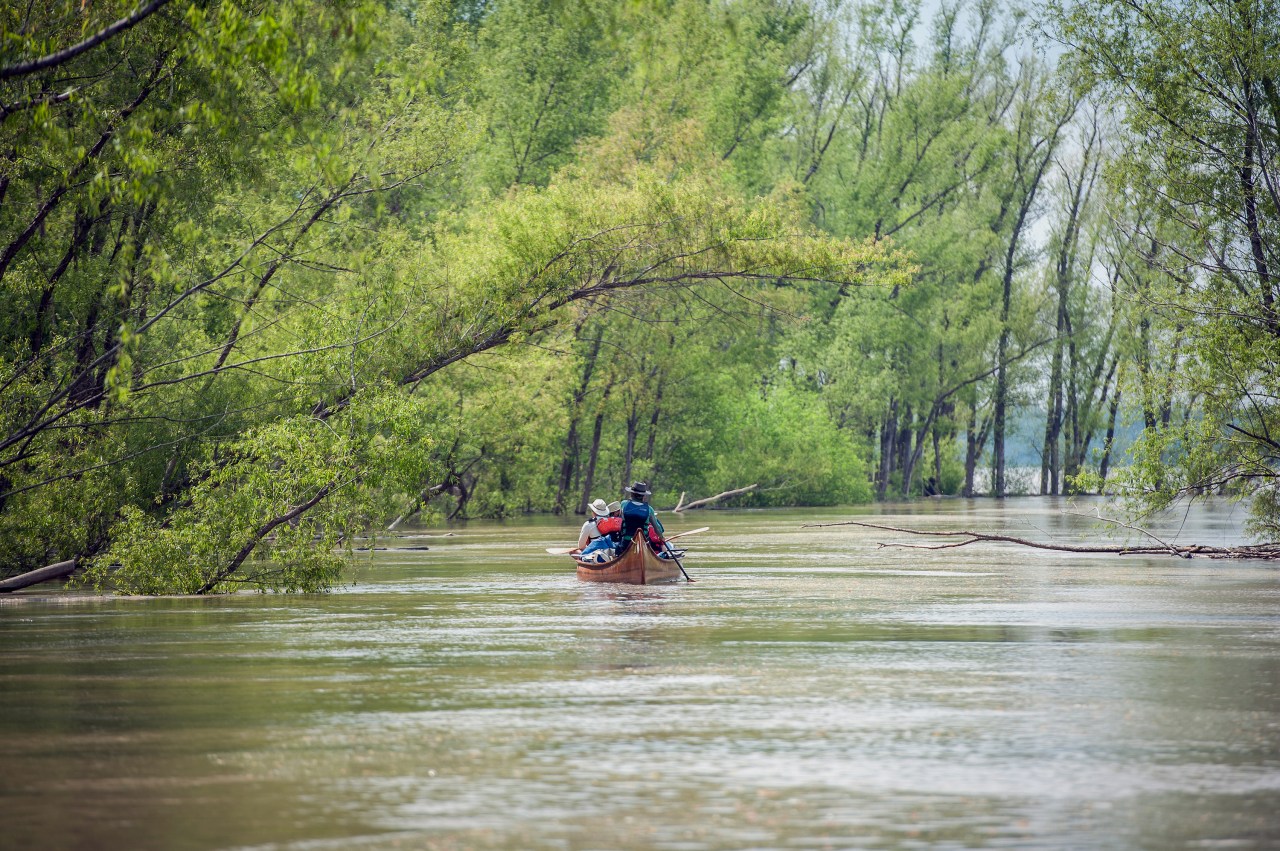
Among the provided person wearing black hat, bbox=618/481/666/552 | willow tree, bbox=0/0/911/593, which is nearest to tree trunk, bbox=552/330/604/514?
willow tree, bbox=0/0/911/593

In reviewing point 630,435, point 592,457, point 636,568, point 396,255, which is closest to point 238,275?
point 396,255

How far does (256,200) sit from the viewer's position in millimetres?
34438

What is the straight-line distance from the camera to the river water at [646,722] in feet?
27.9

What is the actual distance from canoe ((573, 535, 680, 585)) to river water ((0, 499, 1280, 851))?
3.37 m

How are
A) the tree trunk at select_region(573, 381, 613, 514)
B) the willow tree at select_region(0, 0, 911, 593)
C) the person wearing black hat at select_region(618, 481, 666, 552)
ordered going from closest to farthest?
the willow tree at select_region(0, 0, 911, 593) < the person wearing black hat at select_region(618, 481, 666, 552) < the tree trunk at select_region(573, 381, 613, 514)

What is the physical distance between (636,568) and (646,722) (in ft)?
50.4

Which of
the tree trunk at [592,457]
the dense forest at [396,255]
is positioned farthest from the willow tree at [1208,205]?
the tree trunk at [592,457]

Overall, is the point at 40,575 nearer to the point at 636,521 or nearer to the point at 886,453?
the point at 636,521

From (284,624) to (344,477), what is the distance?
473 cm

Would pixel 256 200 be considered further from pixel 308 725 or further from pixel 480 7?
pixel 480 7

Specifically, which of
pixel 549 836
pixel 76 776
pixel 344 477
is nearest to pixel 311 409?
pixel 344 477

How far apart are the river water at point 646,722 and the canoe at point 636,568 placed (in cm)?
337

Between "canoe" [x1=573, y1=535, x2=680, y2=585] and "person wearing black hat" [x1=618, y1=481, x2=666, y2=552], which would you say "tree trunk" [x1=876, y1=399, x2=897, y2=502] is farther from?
"canoe" [x1=573, y1=535, x2=680, y2=585]

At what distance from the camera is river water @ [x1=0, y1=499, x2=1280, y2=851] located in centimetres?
852
